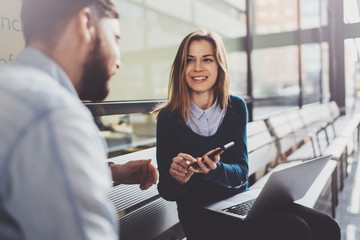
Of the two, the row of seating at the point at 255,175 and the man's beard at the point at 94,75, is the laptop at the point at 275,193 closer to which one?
the row of seating at the point at 255,175

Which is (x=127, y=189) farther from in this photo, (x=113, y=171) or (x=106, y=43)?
(x=106, y=43)

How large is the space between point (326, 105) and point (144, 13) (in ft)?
21.0

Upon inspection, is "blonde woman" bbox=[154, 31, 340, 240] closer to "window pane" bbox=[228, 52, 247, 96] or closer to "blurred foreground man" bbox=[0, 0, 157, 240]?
"blurred foreground man" bbox=[0, 0, 157, 240]

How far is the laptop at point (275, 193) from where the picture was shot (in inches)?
49.4

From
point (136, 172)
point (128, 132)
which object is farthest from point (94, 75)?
point (128, 132)

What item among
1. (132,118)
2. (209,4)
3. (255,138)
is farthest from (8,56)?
(132,118)

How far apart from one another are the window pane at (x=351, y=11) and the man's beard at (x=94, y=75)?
26.9 feet

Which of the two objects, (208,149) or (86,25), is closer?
(86,25)

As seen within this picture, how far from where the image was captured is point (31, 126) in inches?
21.2

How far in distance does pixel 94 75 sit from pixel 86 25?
12cm

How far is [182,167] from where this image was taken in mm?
1282

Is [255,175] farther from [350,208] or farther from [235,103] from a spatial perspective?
[235,103]

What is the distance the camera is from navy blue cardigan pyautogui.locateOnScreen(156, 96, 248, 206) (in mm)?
1474

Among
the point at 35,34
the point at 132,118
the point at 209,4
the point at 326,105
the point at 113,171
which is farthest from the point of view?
the point at 326,105
